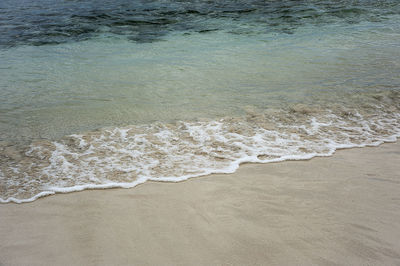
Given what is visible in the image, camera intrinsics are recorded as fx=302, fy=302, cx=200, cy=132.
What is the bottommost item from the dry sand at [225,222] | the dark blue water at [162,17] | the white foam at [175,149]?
the dry sand at [225,222]

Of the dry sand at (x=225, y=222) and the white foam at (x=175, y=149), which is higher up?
the white foam at (x=175, y=149)

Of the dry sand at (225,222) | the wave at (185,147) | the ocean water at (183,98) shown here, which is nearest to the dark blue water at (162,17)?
the ocean water at (183,98)

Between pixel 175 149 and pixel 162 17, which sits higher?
pixel 162 17

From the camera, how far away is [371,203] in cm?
269

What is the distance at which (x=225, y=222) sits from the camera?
2.50m

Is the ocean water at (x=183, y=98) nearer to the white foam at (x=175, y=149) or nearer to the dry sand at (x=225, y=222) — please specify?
the white foam at (x=175, y=149)

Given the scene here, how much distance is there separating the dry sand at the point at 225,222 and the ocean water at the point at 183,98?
1.02 feet

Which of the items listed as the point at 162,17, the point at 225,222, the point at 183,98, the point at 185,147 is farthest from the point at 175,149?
the point at 162,17

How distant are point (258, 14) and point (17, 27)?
8.75 meters

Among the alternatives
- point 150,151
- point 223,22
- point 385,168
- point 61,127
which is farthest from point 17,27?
point 385,168

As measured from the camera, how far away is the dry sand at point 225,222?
7.17 feet

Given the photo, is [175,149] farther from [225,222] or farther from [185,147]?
[225,222]

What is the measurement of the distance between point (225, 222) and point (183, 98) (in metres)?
2.95

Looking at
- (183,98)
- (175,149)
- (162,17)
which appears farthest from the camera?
(162,17)
